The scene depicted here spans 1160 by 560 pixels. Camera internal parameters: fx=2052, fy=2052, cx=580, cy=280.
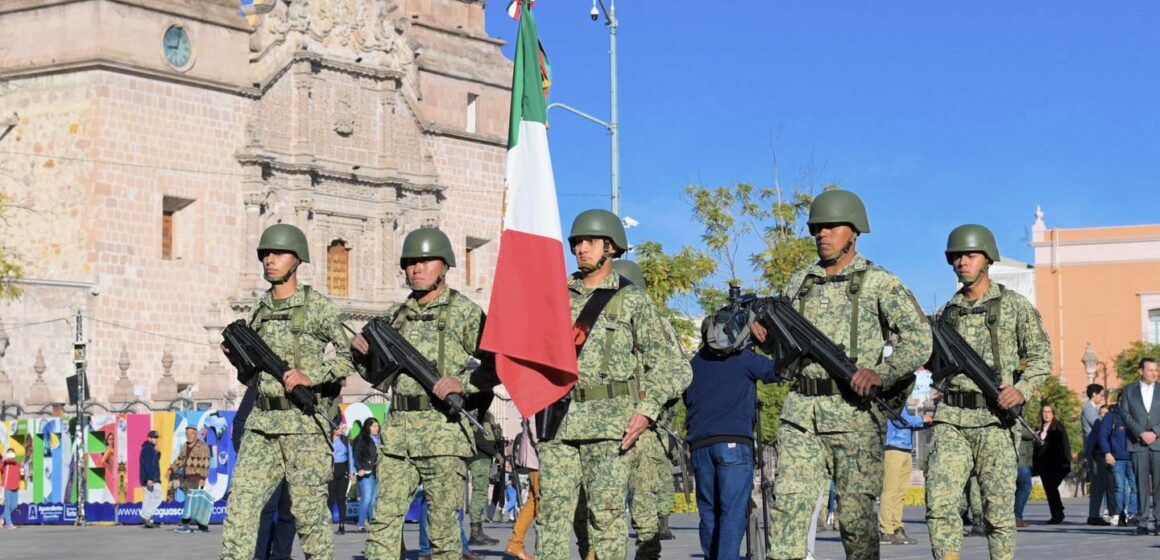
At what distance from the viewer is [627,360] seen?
11.3 metres

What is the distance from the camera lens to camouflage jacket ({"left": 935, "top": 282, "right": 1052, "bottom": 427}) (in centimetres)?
1274

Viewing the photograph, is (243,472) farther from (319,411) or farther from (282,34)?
(282,34)

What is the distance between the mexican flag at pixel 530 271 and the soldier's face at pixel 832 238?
1.45 metres

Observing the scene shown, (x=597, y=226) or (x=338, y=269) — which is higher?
(x=338, y=269)

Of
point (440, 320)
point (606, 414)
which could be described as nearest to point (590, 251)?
point (606, 414)

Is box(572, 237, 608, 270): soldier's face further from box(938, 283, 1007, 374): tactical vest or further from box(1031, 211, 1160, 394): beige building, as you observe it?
box(1031, 211, 1160, 394): beige building

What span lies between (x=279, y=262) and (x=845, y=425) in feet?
12.6

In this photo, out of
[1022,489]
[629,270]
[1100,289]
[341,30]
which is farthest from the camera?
[1100,289]

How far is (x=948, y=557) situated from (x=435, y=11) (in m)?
53.2

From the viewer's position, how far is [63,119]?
168 feet

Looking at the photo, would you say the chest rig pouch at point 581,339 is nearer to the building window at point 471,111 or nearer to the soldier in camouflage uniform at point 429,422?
the soldier in camouflage uniform at point 429,422

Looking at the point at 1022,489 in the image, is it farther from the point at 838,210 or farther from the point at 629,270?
the point at 838,210

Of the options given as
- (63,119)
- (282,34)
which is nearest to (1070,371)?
(282,34)

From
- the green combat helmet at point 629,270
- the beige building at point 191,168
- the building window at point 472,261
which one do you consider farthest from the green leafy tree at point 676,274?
the green combat helmet at point 629,270
